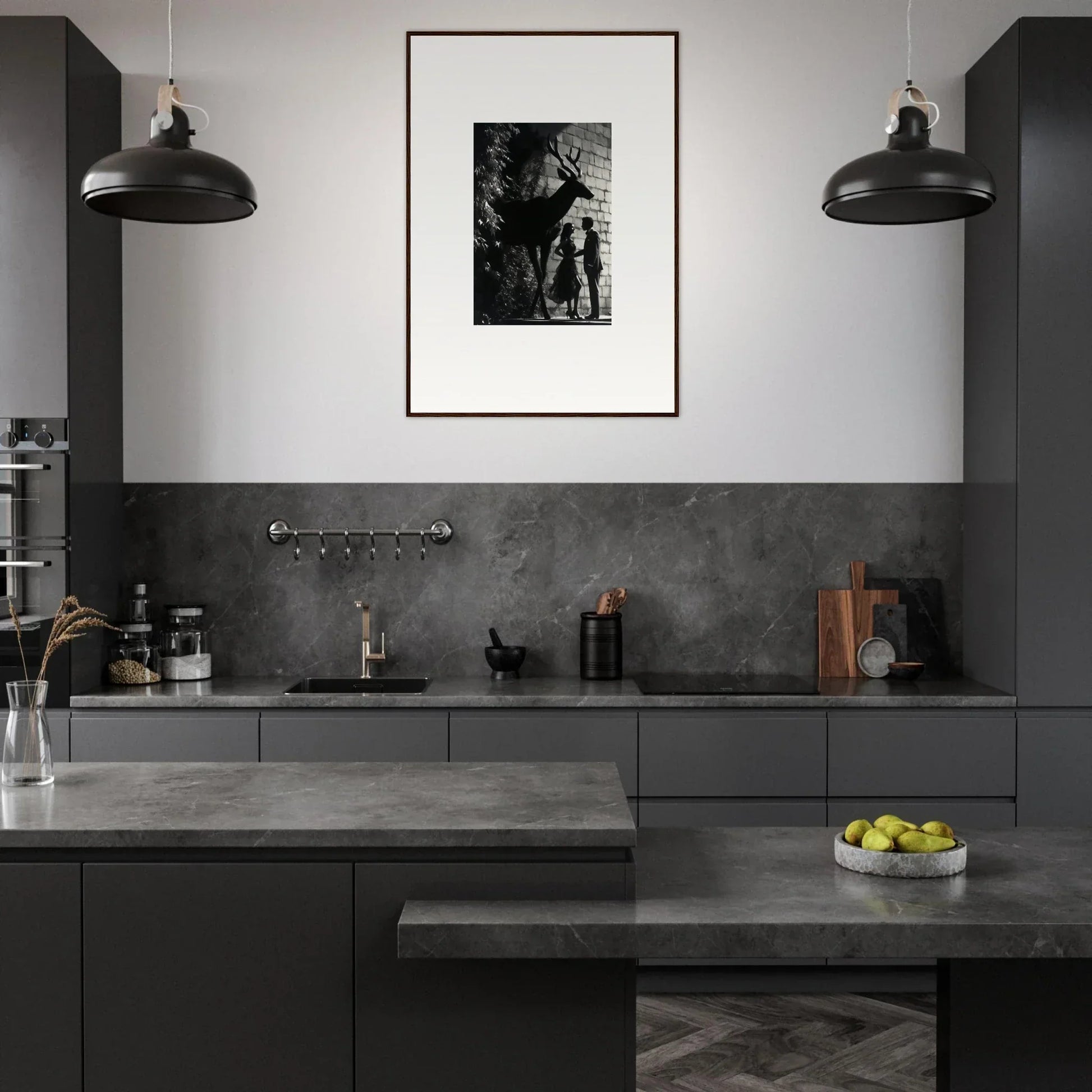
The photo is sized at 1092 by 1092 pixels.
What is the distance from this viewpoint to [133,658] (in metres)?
4.32

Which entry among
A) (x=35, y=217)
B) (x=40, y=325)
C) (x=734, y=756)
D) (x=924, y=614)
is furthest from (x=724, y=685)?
(x=35, y=217)

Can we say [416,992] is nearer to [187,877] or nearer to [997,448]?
[187,877]

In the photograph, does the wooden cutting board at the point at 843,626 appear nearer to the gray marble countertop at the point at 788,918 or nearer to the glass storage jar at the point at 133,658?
the gray marble countertop at the point at 788,918

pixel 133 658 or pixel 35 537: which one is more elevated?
pixel 35 537

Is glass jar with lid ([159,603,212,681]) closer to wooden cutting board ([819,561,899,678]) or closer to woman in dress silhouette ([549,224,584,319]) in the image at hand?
woman in dress silhouette ([549,224,584,319])

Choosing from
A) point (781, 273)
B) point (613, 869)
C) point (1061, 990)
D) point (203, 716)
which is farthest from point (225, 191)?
point (781, 273)

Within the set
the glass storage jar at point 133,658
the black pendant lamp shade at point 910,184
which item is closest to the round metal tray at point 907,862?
the black pendant lamp shade at point 910,184

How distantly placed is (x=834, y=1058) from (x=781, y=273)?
2.96m

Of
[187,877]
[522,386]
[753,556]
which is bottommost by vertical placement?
[187,877]

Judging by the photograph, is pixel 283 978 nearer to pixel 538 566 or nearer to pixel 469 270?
pixel 538 566

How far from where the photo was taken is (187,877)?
2146mm

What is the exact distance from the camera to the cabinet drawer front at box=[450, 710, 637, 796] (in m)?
3.95

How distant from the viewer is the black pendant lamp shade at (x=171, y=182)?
7.86 ft

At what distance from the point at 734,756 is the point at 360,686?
1.55 metres
